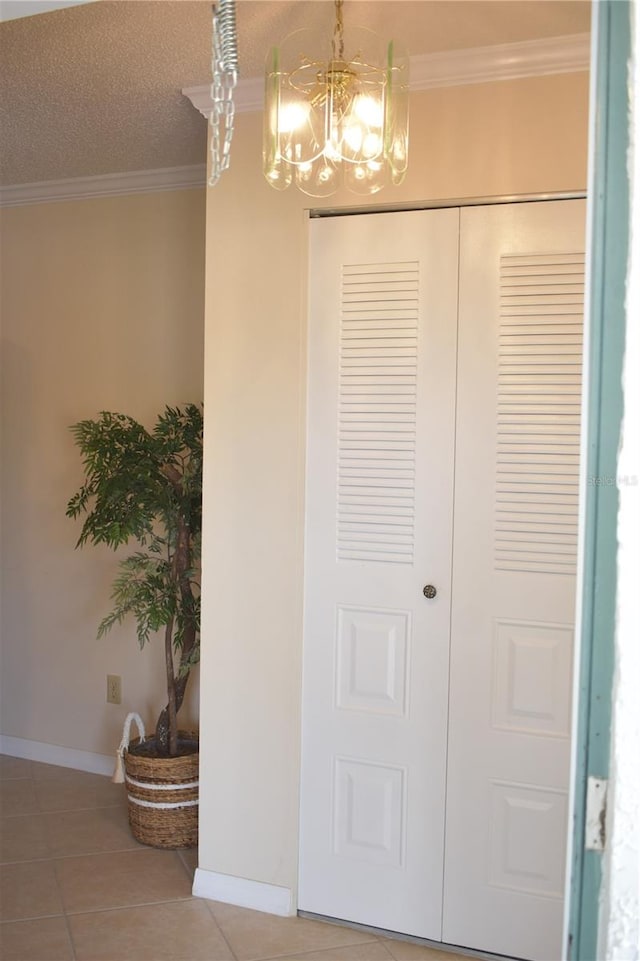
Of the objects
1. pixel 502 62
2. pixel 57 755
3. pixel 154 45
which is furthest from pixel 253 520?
pixel 57 755

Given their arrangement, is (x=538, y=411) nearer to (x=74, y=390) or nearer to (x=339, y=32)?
(x=339, y=32)

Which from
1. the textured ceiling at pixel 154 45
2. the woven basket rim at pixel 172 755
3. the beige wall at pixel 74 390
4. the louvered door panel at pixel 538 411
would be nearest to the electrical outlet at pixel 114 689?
the beige wall at pixel 74 390

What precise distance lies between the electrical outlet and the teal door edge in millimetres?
2933

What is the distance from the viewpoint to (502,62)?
2.41 m

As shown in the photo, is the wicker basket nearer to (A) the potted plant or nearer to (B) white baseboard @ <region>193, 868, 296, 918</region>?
(A) the potted plant

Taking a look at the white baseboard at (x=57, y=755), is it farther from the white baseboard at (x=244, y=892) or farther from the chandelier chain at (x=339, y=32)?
the chandelier chain at (x=339, y=32)

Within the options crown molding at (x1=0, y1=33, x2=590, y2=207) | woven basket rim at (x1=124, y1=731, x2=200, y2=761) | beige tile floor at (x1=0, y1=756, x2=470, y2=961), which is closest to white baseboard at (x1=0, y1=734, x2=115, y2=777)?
beige tile floor at (x1=0, y1=756, x2=470, y2=961)

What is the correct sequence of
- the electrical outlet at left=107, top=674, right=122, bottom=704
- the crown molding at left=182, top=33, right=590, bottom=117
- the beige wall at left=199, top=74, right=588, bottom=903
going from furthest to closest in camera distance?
the electrical outlet at left=107, top=674, right=122, bottom=704 < the beige wall at left=199, top=74, right=588, bottom=903 < the crown molding at left=182, top=33, right=590, bottom=117

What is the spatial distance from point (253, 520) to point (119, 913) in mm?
1228

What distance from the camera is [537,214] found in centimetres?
243

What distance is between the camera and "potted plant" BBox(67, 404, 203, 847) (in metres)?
3.02

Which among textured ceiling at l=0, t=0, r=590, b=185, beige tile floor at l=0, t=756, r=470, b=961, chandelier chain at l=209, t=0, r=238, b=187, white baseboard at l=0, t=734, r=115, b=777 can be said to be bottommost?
beige tile floor at l=0, t=756, r=470, b=961

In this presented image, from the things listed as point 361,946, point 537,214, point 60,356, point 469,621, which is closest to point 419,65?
point 537,214

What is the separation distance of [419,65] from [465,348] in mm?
769
